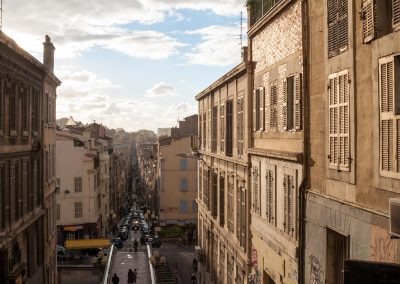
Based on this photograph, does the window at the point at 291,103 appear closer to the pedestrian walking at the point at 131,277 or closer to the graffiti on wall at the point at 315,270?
the graffiti on wall at the point at 315,270

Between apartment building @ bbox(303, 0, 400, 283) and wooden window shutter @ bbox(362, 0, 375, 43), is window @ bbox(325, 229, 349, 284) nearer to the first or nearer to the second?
apartment building @ bbox(303, 0, 400, 283)

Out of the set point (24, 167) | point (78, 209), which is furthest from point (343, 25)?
point (78, 209)

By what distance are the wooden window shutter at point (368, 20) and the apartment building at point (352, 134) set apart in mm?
18

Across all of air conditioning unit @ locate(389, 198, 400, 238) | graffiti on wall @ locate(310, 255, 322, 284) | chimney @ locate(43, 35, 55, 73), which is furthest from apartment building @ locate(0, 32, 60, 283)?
air conditioning unit @ locate(389, 198, 400, 238)

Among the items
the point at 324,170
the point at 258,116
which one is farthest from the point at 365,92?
the point at 258,116

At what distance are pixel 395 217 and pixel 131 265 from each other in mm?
36674

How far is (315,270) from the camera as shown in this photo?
13.0 metres

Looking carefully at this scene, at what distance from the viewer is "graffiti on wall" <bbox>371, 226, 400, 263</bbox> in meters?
9.16

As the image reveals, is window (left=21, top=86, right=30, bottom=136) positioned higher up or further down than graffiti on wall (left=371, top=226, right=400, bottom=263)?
higher up

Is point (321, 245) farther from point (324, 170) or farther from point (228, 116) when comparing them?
point (228, 116)

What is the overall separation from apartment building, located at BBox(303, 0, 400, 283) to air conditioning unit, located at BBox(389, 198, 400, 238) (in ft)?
0.16

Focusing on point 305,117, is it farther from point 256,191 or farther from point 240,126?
point 240,126

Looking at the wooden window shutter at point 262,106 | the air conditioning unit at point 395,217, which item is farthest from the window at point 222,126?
the air conditioning unit at point 395,217

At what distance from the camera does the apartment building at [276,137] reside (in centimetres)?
1454
